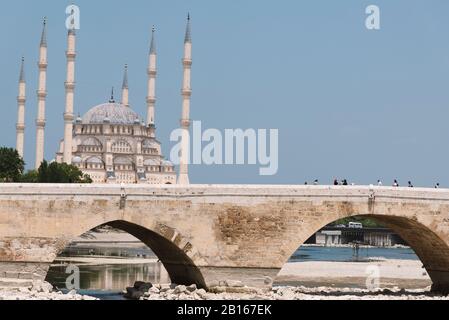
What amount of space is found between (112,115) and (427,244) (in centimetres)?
8871

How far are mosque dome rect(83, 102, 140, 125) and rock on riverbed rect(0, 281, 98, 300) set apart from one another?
9078cm

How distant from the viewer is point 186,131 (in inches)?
2938

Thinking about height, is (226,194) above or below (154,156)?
below

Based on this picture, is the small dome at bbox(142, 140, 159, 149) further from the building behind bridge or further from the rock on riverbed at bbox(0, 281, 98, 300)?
the rock on riverbed at bbox(0, 281, 98, 300)

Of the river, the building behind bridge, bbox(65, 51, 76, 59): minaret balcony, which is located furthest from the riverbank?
the building behind bridge

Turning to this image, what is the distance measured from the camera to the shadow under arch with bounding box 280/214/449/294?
29906 millimetres

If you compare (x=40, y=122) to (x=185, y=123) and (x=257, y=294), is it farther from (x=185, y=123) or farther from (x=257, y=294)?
(x=257, y=294)

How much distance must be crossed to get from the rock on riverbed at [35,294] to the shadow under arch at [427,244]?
319 inches

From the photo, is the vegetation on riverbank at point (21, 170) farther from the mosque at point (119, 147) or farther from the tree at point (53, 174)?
the mosque at point (119, 147)

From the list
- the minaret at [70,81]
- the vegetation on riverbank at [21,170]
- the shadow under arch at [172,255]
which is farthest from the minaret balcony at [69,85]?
the shadow under arch at [172,255]
